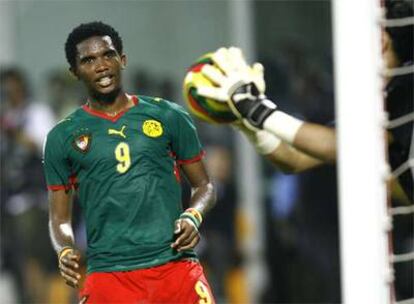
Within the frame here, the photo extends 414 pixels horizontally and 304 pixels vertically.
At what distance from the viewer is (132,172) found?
17.2ft

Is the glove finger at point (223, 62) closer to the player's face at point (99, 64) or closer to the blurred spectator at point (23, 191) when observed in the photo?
the player's face at point (99, 64)

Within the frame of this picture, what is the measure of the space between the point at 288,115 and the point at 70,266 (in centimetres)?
129

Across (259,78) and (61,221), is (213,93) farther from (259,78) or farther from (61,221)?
(61,221)

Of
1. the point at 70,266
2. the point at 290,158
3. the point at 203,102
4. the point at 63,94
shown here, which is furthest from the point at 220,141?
the point at 70,266

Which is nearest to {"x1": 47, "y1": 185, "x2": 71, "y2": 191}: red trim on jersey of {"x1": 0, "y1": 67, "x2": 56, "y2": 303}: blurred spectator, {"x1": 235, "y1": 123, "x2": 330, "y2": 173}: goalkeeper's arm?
{"x1": 235, "y1": 123, "x2": 330, "y2": 173}: goalkeeper's arm

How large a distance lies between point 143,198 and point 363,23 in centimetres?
99

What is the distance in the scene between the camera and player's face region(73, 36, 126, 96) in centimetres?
518

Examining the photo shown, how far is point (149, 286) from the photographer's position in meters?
5.24

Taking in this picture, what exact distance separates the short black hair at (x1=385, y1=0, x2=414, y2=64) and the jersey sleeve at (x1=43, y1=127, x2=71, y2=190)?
162 cm

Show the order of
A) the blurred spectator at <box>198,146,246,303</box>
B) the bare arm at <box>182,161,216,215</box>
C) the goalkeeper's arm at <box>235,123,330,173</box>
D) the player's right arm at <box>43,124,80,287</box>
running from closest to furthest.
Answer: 1. the player's right arm at <box>43,124,80,287</box>
2. the bare arm at <box>182,161,216,215</box>
3. the goalkeeper's arm at <box>235,123,330,173</box>
4. the blurred spectator at <box>198,146,246,303</box>

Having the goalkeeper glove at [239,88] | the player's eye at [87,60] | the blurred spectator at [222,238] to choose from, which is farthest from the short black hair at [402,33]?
the blurred spectator at [222,238]

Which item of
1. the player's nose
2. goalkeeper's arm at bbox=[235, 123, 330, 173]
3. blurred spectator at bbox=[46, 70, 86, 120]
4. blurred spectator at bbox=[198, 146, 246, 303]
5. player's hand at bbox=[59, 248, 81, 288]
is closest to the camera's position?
player's hand at bbox=[59, 248, 81, 288]

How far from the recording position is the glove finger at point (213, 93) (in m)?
5.91

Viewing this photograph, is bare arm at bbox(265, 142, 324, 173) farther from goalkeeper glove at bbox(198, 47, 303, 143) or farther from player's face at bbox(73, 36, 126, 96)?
player's face at bbox(73, 36, 126, 96)
